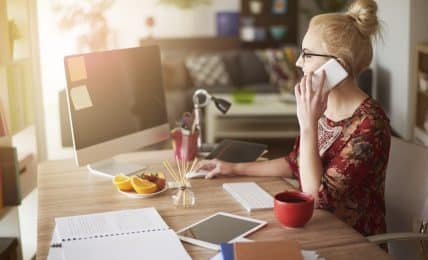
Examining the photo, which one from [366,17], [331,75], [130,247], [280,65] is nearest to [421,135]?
[280,65]

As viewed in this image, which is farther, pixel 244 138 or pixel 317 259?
pixel 244 138

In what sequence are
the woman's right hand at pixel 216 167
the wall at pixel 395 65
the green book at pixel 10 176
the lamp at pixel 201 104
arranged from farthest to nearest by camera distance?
the wall at pixel 395 65 < the green book at pixel 10 176 < the lamp at pixel 201 104 < the woman's right hand at pixel 216 167

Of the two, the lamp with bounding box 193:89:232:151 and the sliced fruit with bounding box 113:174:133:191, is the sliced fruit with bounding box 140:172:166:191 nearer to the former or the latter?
the sliced fruit with bounding box 113:174:133:191

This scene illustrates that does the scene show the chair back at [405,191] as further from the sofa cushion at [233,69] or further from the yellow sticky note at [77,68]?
the sofa cushion at [233,69]

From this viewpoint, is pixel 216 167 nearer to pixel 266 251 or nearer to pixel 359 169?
pixel 359 169

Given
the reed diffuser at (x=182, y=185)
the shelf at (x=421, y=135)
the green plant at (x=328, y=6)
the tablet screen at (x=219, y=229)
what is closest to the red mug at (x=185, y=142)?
the reed diffuser at (x=182, y=185)

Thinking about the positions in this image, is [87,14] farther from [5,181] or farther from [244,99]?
[5,181]

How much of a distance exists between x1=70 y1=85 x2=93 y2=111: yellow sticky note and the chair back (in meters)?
1.04

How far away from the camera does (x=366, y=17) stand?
174 centimetres

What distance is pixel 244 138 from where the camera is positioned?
5.07 metres

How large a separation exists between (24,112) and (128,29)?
4.57 meters

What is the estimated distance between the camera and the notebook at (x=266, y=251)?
121cm

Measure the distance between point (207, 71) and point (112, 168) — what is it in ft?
14.8

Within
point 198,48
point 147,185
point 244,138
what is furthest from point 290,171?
point 198,48
